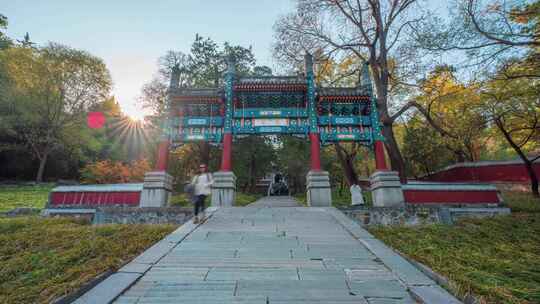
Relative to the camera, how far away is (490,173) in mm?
16906

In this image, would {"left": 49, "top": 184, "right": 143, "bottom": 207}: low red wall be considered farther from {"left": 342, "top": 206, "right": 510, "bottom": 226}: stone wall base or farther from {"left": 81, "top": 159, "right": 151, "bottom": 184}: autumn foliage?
{"left": 342, "top": 206, "right": 510, "bottom": 226}: stone wall base

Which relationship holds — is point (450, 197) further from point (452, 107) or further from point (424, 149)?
point (424, 149)

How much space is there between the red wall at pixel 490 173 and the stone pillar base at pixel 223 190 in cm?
1868

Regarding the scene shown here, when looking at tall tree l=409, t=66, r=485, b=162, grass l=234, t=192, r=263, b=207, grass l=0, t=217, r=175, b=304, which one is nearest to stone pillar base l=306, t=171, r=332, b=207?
grass l=234, t=192, r=263, b=207

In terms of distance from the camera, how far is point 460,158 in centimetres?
2002

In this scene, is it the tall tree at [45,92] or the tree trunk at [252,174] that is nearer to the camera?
the tall tree at [45,92]

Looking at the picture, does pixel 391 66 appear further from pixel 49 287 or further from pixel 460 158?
pixel 49 287

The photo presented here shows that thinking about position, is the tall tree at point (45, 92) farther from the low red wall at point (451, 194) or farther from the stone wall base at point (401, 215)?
the low red wall at point (451, 194)

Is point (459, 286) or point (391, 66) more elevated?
point (391, 66)

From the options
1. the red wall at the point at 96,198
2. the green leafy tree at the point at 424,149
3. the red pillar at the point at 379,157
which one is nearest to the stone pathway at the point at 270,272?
the red pillar at the point at 379,157

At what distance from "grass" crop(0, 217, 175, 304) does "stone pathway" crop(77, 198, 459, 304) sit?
44cm

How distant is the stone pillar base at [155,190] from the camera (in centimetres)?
1010

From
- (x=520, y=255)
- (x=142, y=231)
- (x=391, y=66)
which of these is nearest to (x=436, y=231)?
(x=520, y=255)

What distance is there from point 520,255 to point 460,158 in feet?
64.6
